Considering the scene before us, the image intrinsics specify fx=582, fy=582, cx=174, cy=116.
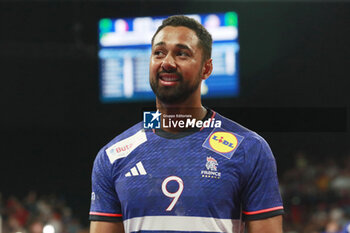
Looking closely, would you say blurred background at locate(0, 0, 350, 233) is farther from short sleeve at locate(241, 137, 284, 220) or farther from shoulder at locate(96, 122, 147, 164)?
short sleeve at locate(241, 137, 284, 220)

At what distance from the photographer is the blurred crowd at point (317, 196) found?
8.76 m

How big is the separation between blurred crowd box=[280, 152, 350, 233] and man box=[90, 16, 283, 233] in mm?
5900

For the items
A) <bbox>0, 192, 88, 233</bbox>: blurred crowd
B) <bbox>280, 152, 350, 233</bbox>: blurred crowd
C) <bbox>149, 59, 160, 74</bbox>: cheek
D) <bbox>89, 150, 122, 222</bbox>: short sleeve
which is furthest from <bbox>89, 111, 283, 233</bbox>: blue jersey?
<bbox>0, 192, 88, 233</bbox>: blurred crowd

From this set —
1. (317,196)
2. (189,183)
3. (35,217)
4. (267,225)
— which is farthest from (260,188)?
(35,217)

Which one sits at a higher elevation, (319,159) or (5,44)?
(5,44)

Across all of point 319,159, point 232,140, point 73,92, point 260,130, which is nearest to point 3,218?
point 73,92

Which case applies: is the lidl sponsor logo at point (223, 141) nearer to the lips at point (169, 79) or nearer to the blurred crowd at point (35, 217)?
the lips at point (169, 79)

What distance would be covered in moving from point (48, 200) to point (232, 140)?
34.8 ft

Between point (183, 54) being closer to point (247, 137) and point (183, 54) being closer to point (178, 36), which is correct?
point (178, 36)

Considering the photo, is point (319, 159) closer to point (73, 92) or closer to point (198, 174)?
point (73, 92)

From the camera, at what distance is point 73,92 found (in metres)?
12.8

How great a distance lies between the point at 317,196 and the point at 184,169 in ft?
26.1

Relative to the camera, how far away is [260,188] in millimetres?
2096

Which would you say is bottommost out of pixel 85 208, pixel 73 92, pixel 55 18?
pixel 85 208
